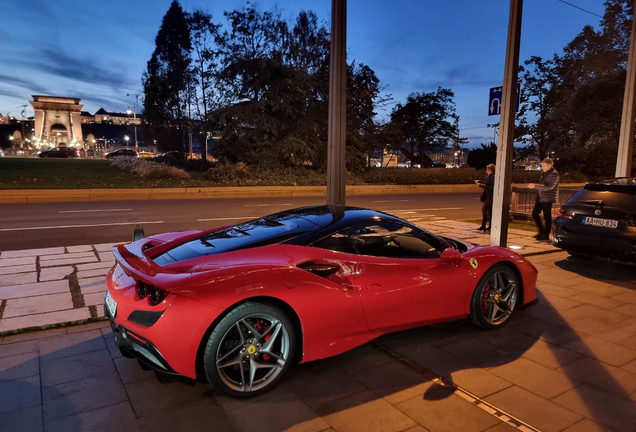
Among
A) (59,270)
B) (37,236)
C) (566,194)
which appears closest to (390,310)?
Answer: (59,270)

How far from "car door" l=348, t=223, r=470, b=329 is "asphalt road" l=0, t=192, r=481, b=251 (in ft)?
21.3

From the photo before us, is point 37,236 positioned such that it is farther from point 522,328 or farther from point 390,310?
point 522,328

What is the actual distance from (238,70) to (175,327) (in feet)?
87.6

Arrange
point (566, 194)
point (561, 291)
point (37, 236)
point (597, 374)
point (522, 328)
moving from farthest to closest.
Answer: point (566, 194)
point (37, 236)
point (561, 291)
point (522, 328)
point (597, 374)

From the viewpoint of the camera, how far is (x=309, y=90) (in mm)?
26922

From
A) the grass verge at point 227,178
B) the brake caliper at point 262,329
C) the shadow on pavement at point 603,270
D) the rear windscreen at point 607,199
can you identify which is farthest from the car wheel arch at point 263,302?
the grass verge at point 227,178

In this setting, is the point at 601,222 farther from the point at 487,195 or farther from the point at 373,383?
the point at 373,383

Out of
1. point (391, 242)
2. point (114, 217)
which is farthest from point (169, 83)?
point (391, 242)

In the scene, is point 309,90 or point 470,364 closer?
point 470,364

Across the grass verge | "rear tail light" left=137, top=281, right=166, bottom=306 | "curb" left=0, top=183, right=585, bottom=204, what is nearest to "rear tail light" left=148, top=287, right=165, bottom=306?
"rear tail light" left=137, top=281, right=166, bottom=306

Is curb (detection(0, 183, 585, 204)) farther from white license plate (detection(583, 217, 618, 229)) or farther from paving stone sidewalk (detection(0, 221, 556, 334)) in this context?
paving stone sidewalk (detection(0, 221, 556, 334))

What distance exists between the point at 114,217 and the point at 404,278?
10.4 meters

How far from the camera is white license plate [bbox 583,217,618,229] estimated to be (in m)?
6.02

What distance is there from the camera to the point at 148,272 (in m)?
2.91
